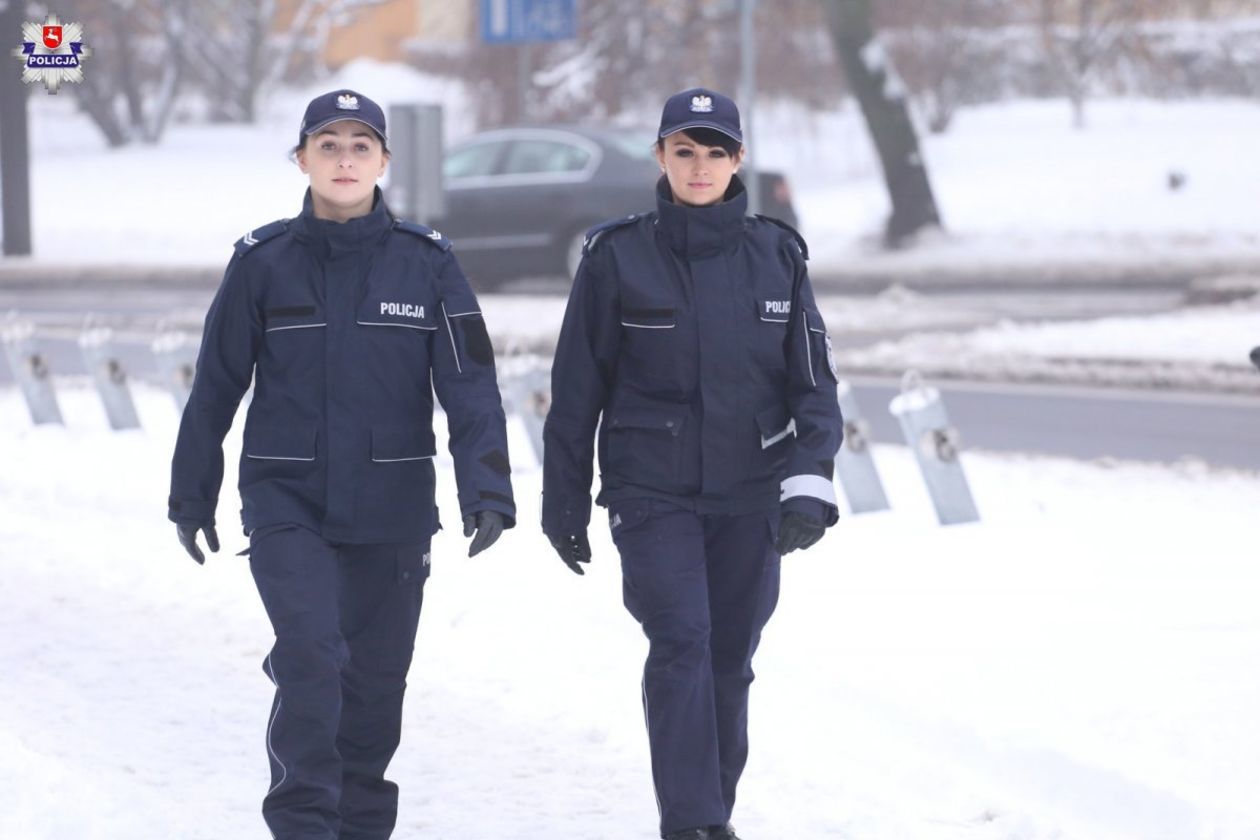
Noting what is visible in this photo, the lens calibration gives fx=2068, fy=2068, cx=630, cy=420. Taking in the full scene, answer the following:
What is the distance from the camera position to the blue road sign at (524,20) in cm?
2667

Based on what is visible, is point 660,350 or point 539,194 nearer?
point 660,350

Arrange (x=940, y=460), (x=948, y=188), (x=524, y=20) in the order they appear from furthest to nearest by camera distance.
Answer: (x=948, y=188), (x=524, y=20), (x=940, y=460)

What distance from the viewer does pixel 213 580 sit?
26.2 feet

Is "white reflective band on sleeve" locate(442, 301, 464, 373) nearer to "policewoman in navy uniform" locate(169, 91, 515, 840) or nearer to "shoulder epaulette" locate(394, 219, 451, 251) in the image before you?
"policewoman in navy uniform" locate(169, 91, 515, 840)

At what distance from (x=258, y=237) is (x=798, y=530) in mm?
1323

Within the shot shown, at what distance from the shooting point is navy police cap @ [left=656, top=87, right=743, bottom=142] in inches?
178

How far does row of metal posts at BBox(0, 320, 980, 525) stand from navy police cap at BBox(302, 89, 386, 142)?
6.30ft

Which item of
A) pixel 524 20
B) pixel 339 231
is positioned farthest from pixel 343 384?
pixel 524 20

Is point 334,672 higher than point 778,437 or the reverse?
the reverse

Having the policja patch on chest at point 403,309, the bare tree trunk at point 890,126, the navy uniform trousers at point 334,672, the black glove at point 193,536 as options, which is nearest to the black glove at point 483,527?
the navy uniform trousers at point 334,672

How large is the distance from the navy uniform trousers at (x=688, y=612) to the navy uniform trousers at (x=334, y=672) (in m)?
0.49

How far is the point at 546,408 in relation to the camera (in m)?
10.6
